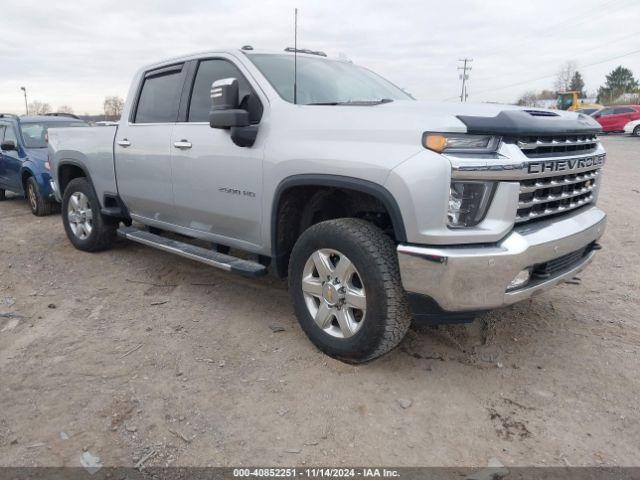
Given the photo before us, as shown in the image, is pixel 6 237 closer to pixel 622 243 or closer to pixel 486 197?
pixel 486 197

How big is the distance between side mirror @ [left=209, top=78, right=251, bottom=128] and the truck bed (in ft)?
7.19

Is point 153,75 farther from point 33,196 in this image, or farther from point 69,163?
point 33,196

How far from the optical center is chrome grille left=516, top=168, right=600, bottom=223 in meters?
2.86

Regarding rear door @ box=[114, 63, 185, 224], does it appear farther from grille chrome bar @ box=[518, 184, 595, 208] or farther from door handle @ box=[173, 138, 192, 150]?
grille chrome bar @ box=[518, 184, 595, 208]

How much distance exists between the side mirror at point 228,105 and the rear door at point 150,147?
3.48ft

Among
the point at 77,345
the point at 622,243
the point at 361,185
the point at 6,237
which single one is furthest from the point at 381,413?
the point at 6,237

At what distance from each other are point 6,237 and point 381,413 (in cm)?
623

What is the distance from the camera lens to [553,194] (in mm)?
3109

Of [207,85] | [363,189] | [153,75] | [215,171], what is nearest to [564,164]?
[363,189]

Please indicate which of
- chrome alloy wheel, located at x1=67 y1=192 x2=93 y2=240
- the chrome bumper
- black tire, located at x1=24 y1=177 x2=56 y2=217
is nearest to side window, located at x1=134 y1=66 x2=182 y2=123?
chrome alloy wheel, located at x1=67 y1=192 x2=93 y2=240

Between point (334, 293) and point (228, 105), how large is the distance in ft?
4.60

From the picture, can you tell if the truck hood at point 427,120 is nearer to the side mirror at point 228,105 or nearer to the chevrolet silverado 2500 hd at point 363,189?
the chevrolet silverado 2500 hd at point 363,189

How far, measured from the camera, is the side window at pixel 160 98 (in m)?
4.57

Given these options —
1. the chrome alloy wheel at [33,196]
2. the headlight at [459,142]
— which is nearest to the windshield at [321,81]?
the headlight at [459,142]
